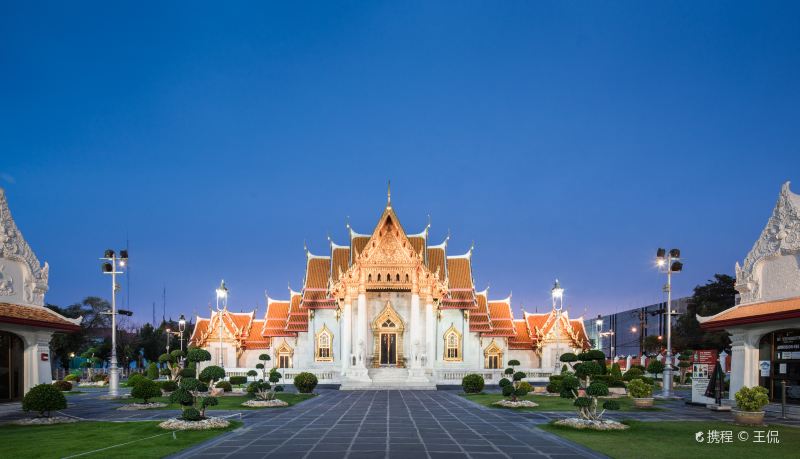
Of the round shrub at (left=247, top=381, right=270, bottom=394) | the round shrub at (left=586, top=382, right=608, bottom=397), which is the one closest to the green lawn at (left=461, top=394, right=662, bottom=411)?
the round shrub at (left=586, top=382, right=608, bottom=397)

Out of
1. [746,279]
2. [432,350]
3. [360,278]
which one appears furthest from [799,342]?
[360,278]

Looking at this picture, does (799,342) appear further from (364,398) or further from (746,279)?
(364,398)

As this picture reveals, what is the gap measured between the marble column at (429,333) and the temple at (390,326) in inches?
3.0

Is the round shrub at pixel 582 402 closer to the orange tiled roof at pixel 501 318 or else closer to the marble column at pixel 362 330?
the marble column at pixel 362 330

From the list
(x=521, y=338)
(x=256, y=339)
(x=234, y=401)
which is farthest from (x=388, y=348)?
(x=234, y=401)

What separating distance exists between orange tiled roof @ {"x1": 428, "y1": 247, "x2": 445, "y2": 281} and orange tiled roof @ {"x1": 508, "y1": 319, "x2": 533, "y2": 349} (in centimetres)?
857

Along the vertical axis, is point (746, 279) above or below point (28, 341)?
above

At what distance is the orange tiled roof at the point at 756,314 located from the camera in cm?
2373

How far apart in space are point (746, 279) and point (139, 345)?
75710 mm

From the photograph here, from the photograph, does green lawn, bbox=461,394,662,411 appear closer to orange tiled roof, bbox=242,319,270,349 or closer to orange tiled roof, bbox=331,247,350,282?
orange tiled roof, bbox=331,247,350,282

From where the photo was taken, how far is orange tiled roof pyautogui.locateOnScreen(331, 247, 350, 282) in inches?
2147

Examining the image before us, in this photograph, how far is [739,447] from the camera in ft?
53.7

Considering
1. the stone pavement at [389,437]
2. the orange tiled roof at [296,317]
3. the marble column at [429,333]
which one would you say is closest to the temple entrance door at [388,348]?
the marble column at [429,333]

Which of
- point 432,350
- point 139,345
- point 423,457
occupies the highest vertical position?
point 423,457
